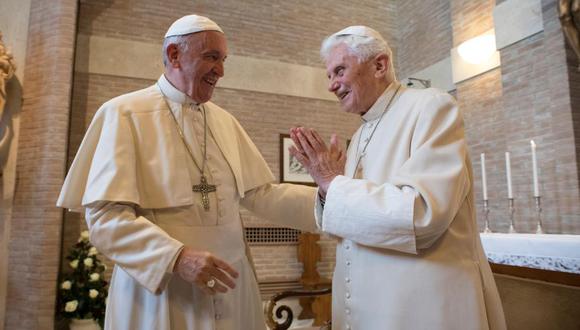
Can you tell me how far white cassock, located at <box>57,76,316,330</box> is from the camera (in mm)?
1719

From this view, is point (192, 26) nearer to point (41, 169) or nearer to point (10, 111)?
point (41, 169)

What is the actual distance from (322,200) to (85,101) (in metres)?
5.86

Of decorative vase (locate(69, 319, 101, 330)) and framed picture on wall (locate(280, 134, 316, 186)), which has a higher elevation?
framed picture on wall (locate(280, 134, 316, 186))

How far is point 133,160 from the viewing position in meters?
1.89

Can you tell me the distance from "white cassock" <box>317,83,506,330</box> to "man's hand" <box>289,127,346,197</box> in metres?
0.11

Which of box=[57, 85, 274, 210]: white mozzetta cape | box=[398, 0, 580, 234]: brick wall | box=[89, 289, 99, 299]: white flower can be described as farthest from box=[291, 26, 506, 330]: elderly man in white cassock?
box=[89, 289, 99, 299]: white flower

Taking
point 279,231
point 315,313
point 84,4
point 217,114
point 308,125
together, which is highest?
point 84,4

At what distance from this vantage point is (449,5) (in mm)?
7621

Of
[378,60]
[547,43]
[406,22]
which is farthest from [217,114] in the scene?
[406,22]

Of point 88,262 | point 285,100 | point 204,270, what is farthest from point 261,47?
point 204,270

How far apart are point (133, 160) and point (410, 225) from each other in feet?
3.67

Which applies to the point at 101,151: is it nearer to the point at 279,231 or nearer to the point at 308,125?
the point at 279,231

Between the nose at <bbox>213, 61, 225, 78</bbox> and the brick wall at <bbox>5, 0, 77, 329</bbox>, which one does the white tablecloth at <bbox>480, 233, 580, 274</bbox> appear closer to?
the nose at <bbox>213, 61, 225, 78</bbox>

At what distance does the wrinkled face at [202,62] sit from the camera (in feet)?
6.88
